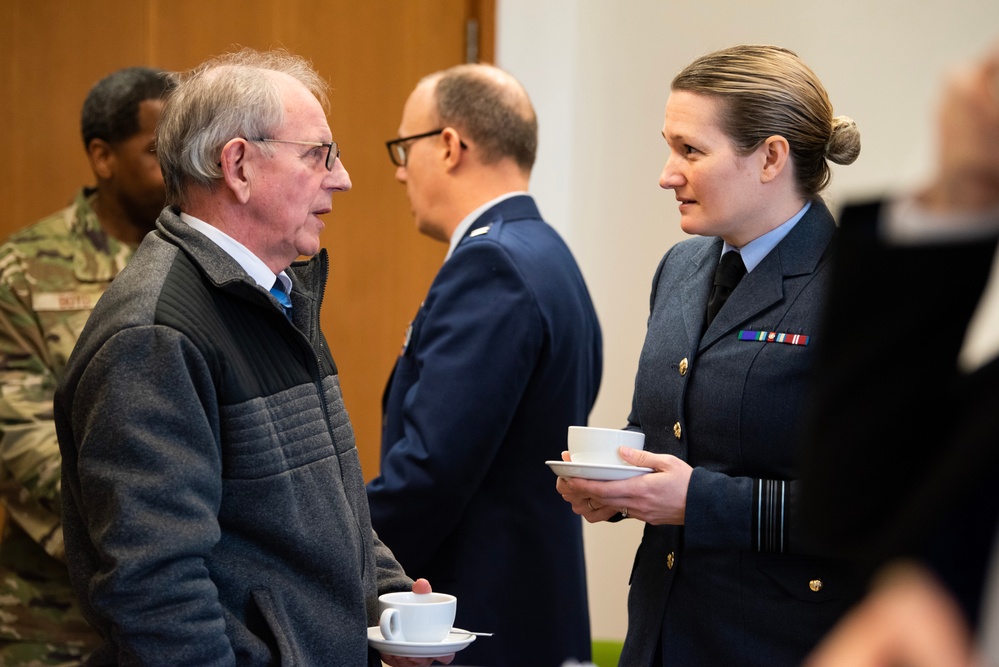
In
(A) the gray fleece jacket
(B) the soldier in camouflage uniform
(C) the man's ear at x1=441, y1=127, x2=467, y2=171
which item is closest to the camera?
(A) the gray fleece jacket

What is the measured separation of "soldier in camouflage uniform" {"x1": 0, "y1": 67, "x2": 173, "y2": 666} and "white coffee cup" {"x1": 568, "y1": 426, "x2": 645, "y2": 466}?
1146 mm

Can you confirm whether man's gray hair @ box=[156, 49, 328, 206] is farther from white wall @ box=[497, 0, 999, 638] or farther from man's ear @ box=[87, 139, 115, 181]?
white wall @ box=[497, 0, 999, 638]

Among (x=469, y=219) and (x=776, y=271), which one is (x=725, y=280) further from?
(x=469, y=219)

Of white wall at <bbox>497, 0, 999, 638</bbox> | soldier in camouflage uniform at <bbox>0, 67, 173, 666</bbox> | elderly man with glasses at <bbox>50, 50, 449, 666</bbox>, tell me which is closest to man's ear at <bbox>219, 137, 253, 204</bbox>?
elderly man with glasses at <bbox>50, 50, 449, 666</bbox>

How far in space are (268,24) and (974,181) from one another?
3177 mm

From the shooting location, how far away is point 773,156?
68.9 inches

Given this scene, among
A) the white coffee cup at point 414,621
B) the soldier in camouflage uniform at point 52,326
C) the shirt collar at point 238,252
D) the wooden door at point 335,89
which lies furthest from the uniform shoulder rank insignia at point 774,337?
the wooden door at point 335,89

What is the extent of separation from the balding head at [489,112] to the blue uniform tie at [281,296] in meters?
1.02

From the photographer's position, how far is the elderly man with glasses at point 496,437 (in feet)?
7.44

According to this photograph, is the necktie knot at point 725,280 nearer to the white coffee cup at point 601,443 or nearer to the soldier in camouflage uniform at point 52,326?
the white coffee cup at point 601,443

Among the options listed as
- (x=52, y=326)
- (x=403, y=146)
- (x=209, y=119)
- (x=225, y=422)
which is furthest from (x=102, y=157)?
(x=225, y=422)

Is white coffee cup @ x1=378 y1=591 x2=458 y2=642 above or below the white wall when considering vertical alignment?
below

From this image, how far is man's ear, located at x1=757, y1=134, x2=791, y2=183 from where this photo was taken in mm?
1741

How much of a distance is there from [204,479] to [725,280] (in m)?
0.93
